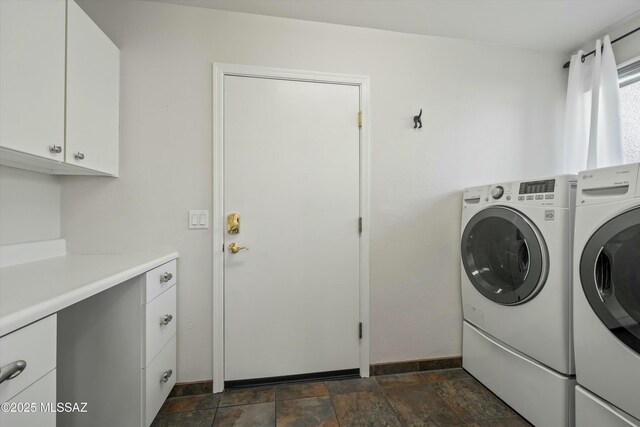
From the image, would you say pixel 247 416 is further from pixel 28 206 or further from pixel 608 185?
pixel 608 185

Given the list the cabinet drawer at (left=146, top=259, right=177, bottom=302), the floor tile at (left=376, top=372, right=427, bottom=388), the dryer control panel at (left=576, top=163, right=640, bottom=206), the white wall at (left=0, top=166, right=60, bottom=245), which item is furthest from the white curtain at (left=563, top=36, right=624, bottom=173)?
the white wall at (left=0, top=166, right=60, bottom=245)

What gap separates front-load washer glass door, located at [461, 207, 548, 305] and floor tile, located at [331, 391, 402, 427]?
89 centimetres

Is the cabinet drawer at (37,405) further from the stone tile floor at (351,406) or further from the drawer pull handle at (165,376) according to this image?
the stone tile floor at (351,406)

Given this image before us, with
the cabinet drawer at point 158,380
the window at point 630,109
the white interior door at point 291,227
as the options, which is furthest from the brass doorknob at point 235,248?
the window at point 630,109

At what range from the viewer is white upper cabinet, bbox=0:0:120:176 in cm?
91

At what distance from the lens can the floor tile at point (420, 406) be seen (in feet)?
4.49

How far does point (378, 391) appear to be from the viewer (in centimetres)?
160

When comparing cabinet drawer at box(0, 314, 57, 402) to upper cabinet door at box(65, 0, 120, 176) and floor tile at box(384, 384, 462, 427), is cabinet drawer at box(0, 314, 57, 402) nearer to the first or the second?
upper cabinet door at box(65, 0, 120, 176)

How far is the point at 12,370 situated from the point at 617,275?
1.87m

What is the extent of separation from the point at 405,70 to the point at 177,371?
2462 millimetres

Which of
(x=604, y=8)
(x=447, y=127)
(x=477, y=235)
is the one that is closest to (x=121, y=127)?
(x=447, y=127)

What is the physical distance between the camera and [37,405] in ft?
2.18

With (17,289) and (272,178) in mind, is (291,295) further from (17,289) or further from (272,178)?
(17,289)

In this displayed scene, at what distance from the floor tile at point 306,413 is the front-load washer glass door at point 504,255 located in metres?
1.15
